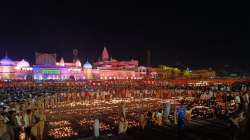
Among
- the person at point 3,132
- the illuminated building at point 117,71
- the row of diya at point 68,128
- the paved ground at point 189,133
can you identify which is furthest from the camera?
the illuminated building at point 117,71

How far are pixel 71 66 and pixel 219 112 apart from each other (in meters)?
112

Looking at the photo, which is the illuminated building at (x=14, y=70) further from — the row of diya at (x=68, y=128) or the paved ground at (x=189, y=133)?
the paved ground at (x=189, y=133)

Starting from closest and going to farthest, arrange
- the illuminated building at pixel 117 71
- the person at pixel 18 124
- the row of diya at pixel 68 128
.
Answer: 1. the person at pixel 18 124
2. the row of diya at pixel 68 128
3. the illuminated building at pixel 117 71

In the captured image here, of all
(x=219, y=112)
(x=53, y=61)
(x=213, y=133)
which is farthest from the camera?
(x=53, y=61)

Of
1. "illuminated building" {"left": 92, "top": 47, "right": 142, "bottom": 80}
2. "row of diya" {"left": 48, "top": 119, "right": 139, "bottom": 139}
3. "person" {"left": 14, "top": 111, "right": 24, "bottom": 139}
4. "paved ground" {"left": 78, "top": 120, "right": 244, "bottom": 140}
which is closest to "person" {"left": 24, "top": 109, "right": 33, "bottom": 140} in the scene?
"person" {"left": 14, "top": 111, "right": 24, "bottom": 139}

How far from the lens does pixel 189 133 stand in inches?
595

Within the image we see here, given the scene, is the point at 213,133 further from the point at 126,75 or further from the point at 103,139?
the point at 126,75

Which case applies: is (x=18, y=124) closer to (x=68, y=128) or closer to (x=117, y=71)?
(x=68, y=128)

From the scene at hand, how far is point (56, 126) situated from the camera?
19656mm

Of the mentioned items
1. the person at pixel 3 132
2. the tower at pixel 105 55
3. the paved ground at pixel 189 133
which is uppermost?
the tower at pixel 105 55

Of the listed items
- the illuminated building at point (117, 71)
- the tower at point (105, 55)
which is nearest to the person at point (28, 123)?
the illuminated building at point (117, 71)

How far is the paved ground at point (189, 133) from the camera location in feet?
46.6

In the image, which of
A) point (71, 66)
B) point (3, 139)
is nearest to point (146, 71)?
point (71, 66)

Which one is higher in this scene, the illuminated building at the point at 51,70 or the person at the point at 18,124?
the illuminated building at the point at 51,70
